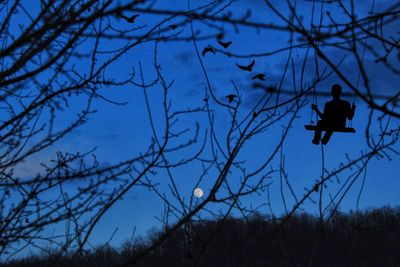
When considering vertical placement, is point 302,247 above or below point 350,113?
above

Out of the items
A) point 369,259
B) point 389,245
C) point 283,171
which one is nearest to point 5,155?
point 283,171

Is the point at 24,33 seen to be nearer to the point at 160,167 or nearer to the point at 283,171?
the point at 160,167

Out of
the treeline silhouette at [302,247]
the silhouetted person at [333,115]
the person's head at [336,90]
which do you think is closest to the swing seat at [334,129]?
the silhouetted person at [333,115]

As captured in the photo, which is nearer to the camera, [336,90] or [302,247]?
[336,90]

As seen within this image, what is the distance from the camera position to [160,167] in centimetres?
322

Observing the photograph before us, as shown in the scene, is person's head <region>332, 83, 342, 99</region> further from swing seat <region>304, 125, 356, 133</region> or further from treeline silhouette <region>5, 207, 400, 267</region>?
treeline silhouette <region>5, 207, 400, 267</region>

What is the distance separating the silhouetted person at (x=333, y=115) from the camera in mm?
2402

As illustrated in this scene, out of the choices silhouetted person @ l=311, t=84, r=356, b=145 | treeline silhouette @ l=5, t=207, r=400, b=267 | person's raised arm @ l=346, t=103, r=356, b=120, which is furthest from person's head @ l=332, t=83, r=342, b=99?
treeline silhouette @ l=5, t=207, r=400, b=267

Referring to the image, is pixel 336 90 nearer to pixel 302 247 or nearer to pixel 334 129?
pixel 334 129

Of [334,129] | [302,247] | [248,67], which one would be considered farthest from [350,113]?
[302,247]

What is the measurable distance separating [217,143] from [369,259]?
18220mm

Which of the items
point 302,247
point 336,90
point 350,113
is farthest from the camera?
point 302,247

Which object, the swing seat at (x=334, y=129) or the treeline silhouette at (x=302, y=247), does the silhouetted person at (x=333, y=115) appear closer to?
the swing seat at (x=334, y=129)

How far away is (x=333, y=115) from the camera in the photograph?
241 centimetres
